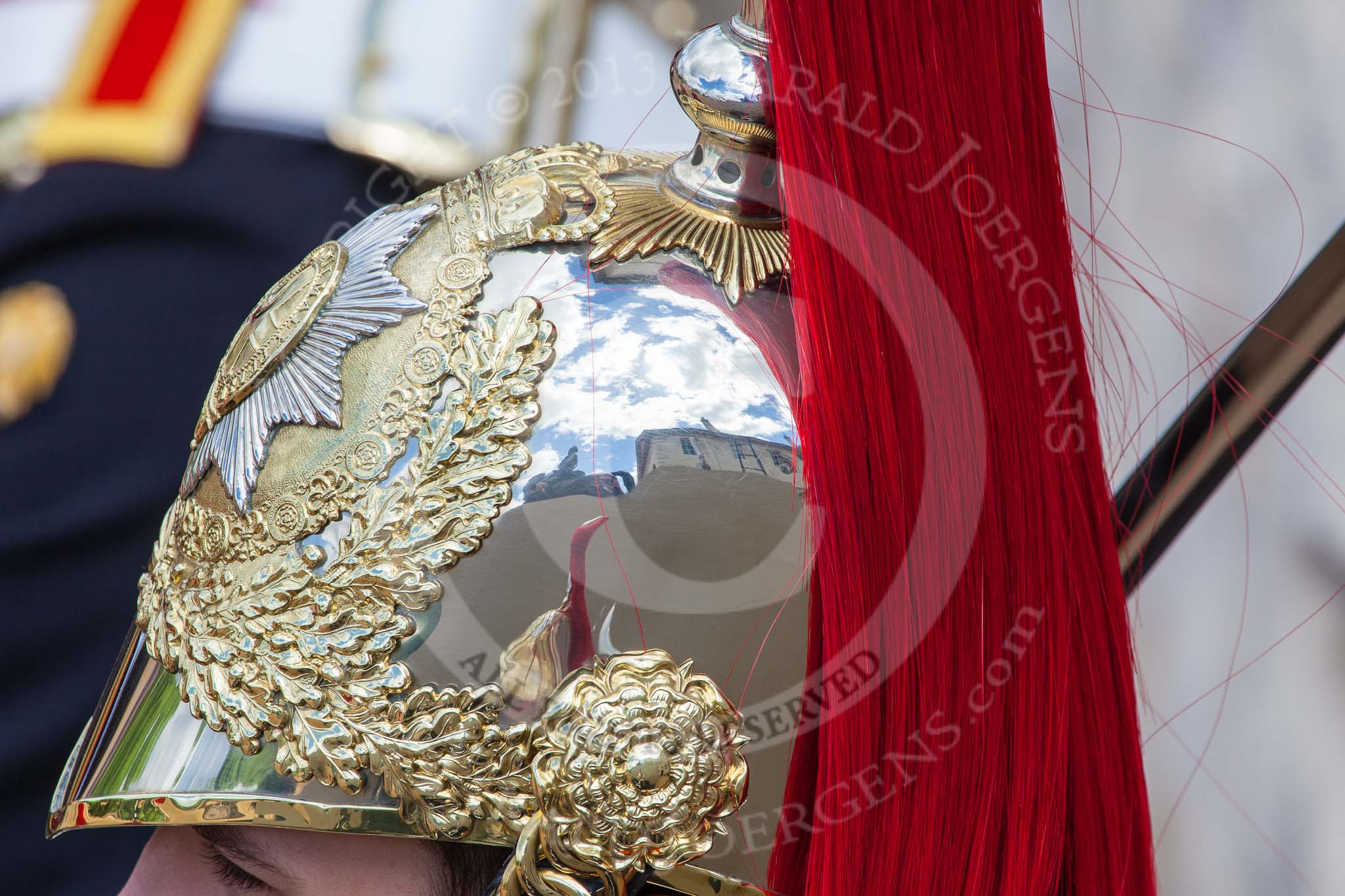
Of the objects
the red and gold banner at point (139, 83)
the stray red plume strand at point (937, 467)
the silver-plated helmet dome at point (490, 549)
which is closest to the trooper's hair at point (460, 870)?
the silver-plated helmet dome at point (490, 549)

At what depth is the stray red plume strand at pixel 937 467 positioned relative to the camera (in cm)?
75

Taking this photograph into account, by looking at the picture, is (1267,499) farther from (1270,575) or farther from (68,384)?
(68,384)

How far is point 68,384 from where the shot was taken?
5.56 feet

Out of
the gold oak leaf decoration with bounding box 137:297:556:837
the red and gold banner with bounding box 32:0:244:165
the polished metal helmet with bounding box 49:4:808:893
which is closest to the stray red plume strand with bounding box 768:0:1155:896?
the polished metal helmet with bounding box 49:4:808:893

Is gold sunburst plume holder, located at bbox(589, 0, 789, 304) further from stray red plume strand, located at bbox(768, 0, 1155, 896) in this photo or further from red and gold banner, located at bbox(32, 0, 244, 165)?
red and gold banner, located at bbox(32, 0, 244, 165)

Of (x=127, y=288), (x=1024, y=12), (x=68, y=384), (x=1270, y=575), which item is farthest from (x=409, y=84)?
(x=1270, y=575)

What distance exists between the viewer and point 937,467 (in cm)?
76

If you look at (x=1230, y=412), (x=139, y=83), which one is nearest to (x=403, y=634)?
(x=1230, y=412)

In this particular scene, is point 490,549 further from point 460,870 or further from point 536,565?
point 460,870

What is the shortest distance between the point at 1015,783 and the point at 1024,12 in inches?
19.0

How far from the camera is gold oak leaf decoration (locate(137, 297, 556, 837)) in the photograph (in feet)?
2.40

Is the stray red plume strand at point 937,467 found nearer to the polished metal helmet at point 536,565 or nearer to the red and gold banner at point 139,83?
the polished metal helmet at point 536,565

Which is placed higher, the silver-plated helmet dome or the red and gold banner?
the red and gold banner

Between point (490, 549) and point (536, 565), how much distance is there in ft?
0.10
